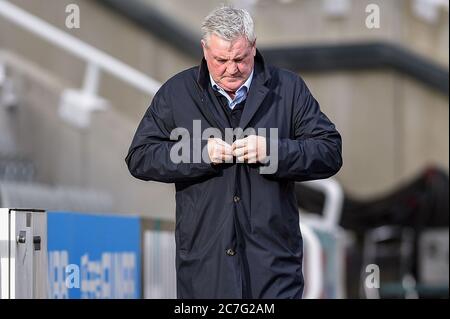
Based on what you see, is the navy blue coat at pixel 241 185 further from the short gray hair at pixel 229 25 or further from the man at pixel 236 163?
the short gray hair at pixel 229 25

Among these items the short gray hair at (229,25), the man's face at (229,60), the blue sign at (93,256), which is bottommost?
the blue sign at (93,256)

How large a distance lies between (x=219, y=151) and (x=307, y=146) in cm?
29

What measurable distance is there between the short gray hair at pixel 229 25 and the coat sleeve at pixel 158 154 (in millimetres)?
310

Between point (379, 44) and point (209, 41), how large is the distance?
9314 mm

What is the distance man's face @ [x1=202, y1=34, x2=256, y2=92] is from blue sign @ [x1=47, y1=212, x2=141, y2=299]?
1104 mm

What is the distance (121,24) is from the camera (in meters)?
11.1

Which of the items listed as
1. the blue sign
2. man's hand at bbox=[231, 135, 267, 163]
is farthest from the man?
the blue sign

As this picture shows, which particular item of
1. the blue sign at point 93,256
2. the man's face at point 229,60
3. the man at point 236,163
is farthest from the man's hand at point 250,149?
the blue sign at point 93,256

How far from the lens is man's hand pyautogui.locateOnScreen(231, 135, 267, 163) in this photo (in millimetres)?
3584

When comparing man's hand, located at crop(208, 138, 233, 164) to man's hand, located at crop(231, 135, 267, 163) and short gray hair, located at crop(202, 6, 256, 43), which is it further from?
short gray hair, located at crop(202, 6, 256, 43)

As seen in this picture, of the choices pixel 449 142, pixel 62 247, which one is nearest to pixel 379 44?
pixel 449 142

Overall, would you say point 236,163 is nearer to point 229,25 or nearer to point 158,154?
point 158,154

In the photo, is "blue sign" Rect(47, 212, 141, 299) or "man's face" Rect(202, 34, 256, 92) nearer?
"man's face" Rect(202, 34, 256, 92)

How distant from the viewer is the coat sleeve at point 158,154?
369 centimetres
